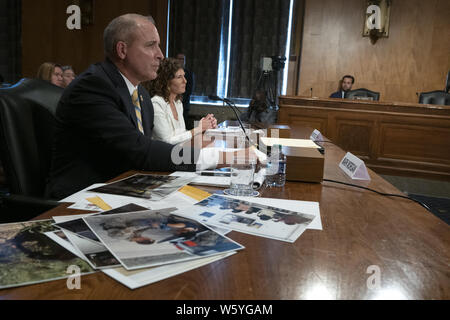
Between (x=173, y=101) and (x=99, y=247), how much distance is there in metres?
2.38

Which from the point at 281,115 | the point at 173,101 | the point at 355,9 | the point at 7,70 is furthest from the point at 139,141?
the point at 7,70

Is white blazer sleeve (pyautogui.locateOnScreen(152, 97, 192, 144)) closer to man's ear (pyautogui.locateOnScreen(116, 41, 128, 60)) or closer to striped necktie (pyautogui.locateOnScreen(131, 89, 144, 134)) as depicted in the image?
striped necktie (pyautogui.locateOnScreen(131, 89, 144, 134))

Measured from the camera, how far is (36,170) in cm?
149

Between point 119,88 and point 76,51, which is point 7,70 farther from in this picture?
point 119,88

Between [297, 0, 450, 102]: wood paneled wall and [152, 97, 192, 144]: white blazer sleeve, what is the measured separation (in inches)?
160

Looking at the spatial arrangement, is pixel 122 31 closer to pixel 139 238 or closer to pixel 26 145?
pixel 26 145

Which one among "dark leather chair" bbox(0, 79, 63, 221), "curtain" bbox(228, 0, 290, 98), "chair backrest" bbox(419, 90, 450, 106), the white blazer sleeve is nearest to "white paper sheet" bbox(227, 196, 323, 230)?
"dark leather chair" bbox(0, 79, 63, 221)

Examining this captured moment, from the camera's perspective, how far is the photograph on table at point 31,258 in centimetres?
60

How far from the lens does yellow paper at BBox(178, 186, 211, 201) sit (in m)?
1.08

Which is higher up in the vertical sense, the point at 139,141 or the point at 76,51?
the point at 76,51

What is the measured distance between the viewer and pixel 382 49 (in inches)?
236

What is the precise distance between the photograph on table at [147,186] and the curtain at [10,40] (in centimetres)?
677

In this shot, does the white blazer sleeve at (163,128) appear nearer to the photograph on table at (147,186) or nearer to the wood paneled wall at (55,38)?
the photograph on table at (147,186)
